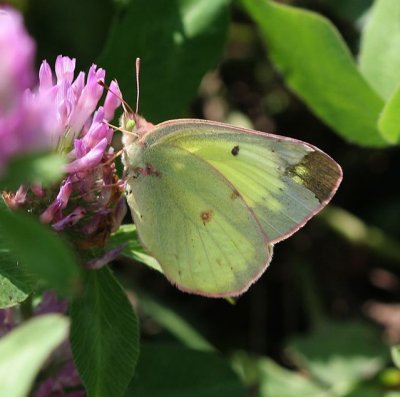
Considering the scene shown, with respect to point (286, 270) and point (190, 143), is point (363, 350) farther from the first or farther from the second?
point (190, 143)

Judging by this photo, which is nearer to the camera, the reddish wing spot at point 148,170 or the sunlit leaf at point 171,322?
the reddish wing spot at point 148,170

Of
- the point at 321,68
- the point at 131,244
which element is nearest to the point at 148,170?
the point at 131,244

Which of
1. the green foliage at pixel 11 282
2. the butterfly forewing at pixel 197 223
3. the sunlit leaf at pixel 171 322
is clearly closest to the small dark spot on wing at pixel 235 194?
the butterfly forewing at pixel 197 223

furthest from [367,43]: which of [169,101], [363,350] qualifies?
[363,350]

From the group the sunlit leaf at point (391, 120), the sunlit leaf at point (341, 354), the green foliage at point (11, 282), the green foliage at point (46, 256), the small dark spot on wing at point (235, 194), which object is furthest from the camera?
the sunlit leaf at point (341, 354)

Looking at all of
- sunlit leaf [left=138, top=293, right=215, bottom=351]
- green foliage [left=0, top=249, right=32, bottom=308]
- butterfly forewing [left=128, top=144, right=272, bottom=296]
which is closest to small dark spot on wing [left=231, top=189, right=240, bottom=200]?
butterfly forewing [left=128, top=144, right=272, bottom=296]

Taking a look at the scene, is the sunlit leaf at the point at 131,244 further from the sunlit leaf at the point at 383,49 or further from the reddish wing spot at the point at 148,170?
the sunlit leaf at the point at 383,49
